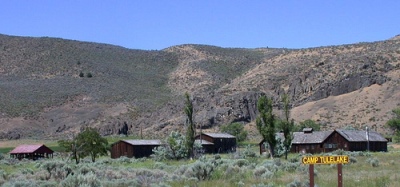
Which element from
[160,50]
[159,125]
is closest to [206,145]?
[159,125]

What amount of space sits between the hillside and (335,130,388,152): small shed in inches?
815

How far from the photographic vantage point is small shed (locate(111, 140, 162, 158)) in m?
70.9

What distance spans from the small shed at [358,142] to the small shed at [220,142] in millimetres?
14486

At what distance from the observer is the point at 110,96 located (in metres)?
126

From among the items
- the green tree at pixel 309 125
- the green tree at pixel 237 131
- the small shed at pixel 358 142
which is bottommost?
the small shed at pixel 358 142

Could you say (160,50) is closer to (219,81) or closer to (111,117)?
→ (219,81)

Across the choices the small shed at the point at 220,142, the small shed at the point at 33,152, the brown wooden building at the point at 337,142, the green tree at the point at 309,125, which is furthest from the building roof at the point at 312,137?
the small shed at the point at 33,152

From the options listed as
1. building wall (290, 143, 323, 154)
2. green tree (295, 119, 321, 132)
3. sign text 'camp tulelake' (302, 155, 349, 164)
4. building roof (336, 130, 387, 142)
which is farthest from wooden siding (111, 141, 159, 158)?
sign text 'camp tulelake' (302, 155, 349, 164)

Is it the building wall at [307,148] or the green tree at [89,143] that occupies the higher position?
the green tree at [89,143]

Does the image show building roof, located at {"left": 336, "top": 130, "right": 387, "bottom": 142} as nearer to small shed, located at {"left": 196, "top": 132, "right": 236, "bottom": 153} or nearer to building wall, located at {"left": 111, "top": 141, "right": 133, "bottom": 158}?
small shed, located at {"left": 196, "top": 132, "right": 236, "bottom": 153}

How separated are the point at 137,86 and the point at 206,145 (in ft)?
212

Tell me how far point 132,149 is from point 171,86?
72746 mm

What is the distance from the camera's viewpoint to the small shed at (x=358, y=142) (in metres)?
69.2

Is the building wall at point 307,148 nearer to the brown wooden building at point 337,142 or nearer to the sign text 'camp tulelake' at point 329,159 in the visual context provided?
the brown wooden building at point 337,142
